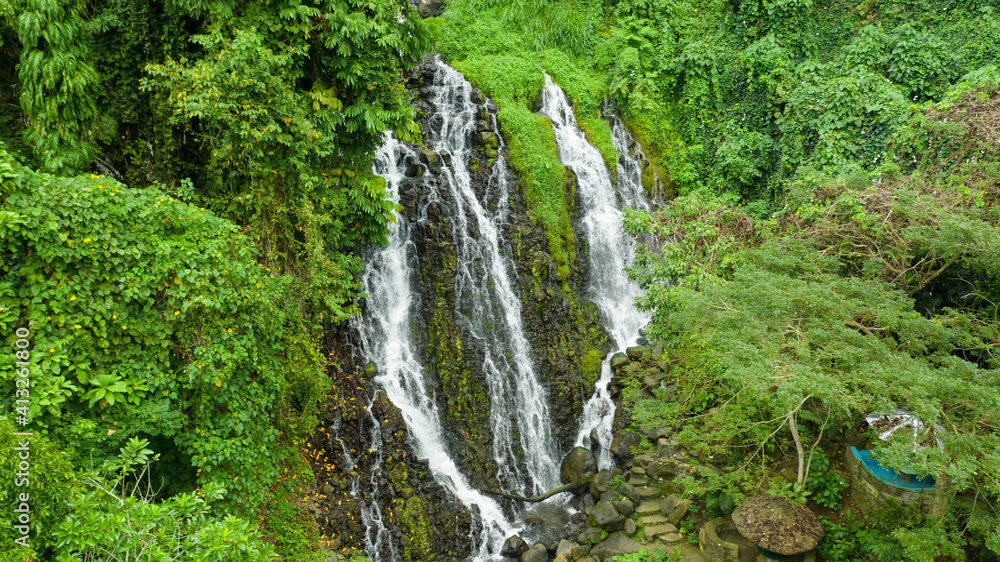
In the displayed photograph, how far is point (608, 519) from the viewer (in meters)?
8.77

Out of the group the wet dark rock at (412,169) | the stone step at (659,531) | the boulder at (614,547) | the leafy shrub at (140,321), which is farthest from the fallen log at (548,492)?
the wet dark rock at (412,169)

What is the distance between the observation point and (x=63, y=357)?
4324 mm

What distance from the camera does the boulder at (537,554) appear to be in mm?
8859

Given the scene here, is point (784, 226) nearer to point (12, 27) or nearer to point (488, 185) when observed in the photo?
point (488, 185)

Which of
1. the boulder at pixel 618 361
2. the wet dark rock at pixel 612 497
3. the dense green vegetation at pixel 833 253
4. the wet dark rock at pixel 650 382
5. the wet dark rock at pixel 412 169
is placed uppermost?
the wet dark rock at pixel 412 169

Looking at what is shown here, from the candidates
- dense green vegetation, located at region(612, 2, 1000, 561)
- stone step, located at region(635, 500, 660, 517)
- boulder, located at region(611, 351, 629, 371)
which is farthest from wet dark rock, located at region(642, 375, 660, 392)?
stone step, located at region(635, 500, 660, 517)

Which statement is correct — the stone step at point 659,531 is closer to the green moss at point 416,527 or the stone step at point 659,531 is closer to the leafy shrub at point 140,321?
the green moss at point 416,527

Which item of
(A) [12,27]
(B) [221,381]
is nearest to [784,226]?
(B) [221,381]

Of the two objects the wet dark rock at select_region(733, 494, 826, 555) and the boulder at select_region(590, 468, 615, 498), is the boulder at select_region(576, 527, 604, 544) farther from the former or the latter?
the wet dark rock at select_region(733, 494, 826, 555)

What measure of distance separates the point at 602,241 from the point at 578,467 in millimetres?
5111

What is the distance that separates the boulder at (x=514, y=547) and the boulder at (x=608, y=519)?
4.07ft

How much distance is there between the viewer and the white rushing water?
32.4 ft

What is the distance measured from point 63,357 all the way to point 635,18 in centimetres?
1580

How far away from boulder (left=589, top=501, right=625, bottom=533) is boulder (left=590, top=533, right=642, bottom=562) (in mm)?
146
